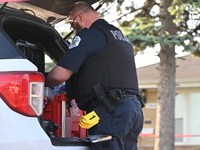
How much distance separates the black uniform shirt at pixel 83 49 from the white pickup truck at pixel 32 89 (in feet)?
1.02

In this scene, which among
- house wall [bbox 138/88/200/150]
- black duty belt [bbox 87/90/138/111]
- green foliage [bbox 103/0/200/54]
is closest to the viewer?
black duty belt [bbox 87/90/138/111]

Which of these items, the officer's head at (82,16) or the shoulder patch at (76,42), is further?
the officer's head at (82,16)

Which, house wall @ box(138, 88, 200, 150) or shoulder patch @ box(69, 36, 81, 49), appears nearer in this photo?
shoulder patch @ box(69, 36, 81, 49)

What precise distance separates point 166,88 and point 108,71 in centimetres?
940

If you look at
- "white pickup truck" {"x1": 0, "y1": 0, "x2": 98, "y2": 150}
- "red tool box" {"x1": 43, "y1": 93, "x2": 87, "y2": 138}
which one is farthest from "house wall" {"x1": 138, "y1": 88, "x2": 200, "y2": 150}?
"red tool box" {"x1": 43, "y1": 93, "x2": 87, "y2": 138}

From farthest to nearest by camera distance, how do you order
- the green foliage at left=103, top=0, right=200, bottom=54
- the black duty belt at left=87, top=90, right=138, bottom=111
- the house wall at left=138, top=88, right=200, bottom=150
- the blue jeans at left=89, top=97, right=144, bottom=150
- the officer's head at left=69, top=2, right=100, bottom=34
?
the house wall at left=138, top=88, right=200, bottom=150 → the green foliage at left=103, top=0, right=200, bottom=54 → the officer's head at left=69, top=2, right=100, bottom=34 → the black duty belt at left=87, top=90, right=138, bottom=111 → the blue jeans at left=89, top=97, right=144, bottom=150

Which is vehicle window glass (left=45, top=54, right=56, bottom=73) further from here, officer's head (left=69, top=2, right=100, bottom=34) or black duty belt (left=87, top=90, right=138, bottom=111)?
black duty belt (left=87, top=90, right=138, bottom=111)

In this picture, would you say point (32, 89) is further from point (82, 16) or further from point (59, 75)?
point (82, 16)

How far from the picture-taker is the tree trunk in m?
12.7

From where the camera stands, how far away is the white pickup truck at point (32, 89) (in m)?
2.93

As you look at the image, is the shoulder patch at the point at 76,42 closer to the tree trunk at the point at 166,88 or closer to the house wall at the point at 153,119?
the tree trunk at the point at 166,88

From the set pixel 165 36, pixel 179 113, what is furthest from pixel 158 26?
pixel 179 113

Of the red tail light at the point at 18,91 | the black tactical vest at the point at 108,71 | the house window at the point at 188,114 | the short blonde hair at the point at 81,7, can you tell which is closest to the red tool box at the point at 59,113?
the black tactical vest at the point at 108,71

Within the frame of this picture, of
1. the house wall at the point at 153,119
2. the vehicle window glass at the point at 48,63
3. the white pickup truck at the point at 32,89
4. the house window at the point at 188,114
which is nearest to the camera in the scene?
the white pickup truck at the point at 32,89
